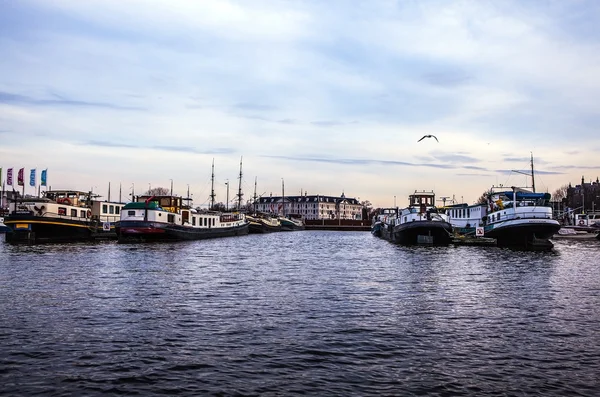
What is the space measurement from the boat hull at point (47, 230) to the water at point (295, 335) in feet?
119

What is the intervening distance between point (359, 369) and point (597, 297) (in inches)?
654

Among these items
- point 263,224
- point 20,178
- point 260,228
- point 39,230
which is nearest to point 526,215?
point 39,230

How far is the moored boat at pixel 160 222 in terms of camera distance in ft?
216

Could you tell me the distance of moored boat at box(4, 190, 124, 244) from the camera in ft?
210


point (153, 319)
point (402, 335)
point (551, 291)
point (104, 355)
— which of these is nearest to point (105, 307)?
point (153, 319)

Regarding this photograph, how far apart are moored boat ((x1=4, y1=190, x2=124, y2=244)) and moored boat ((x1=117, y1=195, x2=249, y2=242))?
7.61 metres

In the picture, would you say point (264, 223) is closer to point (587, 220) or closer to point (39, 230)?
point (587, 220)

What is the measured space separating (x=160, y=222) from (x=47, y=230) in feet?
45.7

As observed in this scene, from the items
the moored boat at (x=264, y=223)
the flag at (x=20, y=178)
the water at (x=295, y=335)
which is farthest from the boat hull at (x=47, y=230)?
the moored boat at (x=264, y=223)

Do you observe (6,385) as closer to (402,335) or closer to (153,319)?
(153,319)

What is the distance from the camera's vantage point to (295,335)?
1661 cm

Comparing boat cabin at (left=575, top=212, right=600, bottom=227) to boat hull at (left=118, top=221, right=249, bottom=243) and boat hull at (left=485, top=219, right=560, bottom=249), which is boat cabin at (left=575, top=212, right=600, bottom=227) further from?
boat hull at (left=118, top=221, right=249, bottom=243)

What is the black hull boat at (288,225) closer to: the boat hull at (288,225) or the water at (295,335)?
the boat hull at (288,225)

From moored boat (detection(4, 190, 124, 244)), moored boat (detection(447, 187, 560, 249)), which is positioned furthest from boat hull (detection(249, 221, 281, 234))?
moored boat (detection(447, 187, 560, 249))
